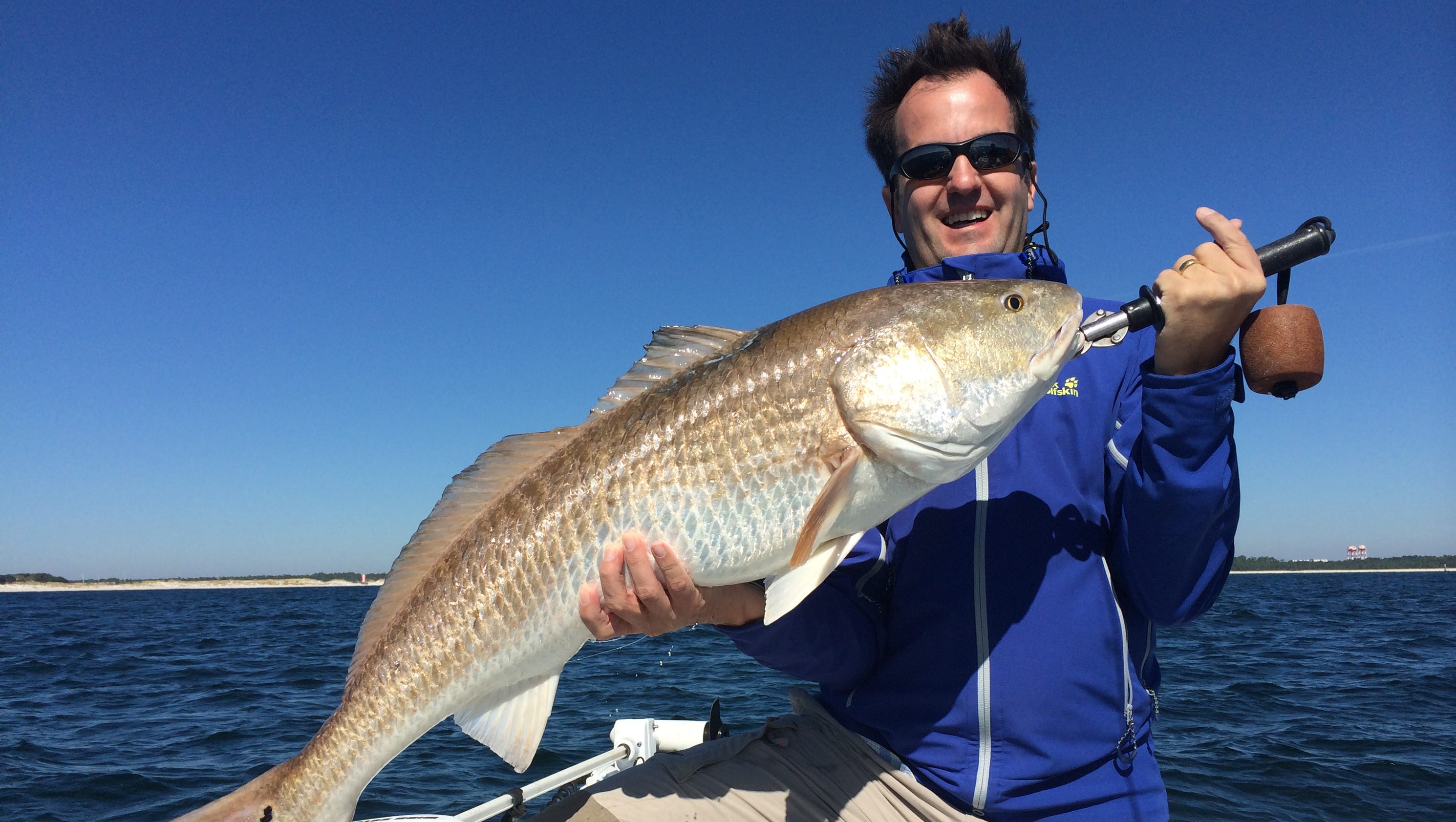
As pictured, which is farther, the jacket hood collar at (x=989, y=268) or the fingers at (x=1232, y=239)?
the jacket hood collar at (x=989, y=268)

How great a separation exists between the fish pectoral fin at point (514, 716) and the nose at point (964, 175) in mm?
2322

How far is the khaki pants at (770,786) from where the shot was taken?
261 centimetres

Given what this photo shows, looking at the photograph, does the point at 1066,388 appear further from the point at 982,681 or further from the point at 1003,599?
the point at 982,681

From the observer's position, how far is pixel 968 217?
3.11m

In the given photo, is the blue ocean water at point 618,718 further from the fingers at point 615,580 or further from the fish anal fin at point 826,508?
the fish anal fin at point 826,508

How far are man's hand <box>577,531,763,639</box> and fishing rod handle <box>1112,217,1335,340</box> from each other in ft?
4.76

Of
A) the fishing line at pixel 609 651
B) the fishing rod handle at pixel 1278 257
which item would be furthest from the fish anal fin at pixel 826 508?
the fishing line at pixel 609 651

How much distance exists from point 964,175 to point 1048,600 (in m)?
1.61

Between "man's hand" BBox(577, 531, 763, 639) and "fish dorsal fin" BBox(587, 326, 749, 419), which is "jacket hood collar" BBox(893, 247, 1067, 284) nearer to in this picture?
"fish dorsal fin" BBox(587, 326, 749, 419)

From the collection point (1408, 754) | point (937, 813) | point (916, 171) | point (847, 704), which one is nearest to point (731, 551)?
point (847, 704)

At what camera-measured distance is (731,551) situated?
2371 mm

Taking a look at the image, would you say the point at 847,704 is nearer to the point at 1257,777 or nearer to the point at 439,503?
the point at 439,503

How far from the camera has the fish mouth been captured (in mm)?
2295

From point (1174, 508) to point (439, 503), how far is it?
7.70ft
